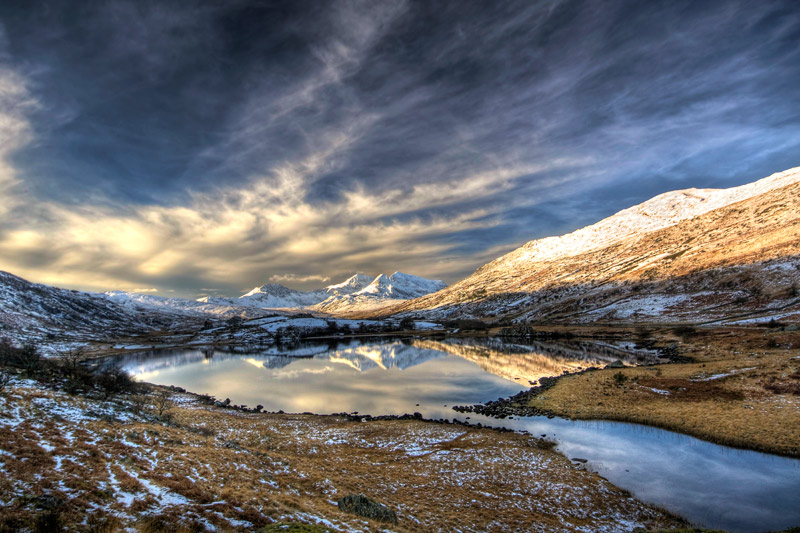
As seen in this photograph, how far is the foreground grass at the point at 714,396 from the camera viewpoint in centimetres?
3278

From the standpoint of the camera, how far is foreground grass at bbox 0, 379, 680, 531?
1274 cm

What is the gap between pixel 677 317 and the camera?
5684 inches

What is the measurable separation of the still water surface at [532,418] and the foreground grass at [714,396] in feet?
8.11

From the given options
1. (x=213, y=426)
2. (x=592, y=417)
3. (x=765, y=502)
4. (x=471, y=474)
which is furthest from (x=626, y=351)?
(x=213, y=426)

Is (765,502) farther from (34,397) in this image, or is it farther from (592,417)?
(34,397)

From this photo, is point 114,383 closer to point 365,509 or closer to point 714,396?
point 365,509

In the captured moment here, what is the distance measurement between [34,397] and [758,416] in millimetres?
65424

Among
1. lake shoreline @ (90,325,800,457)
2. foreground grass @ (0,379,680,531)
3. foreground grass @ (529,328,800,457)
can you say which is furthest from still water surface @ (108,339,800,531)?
foreground grass @ (0,379,680,531)

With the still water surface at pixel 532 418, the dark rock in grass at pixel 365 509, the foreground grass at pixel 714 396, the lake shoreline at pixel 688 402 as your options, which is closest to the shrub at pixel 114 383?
the still water surface at pixel 532 418

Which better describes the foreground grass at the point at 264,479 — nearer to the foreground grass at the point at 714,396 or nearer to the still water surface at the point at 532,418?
the still water surface at the point at 532,418

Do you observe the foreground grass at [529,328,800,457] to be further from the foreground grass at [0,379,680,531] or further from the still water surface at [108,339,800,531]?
the foreground grass at [0,379,680,531]

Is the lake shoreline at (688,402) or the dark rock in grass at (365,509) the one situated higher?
the dark rock in grass at (365,509)

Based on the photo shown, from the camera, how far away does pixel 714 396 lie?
141 feet

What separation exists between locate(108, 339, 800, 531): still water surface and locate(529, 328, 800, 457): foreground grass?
2.47 meters
